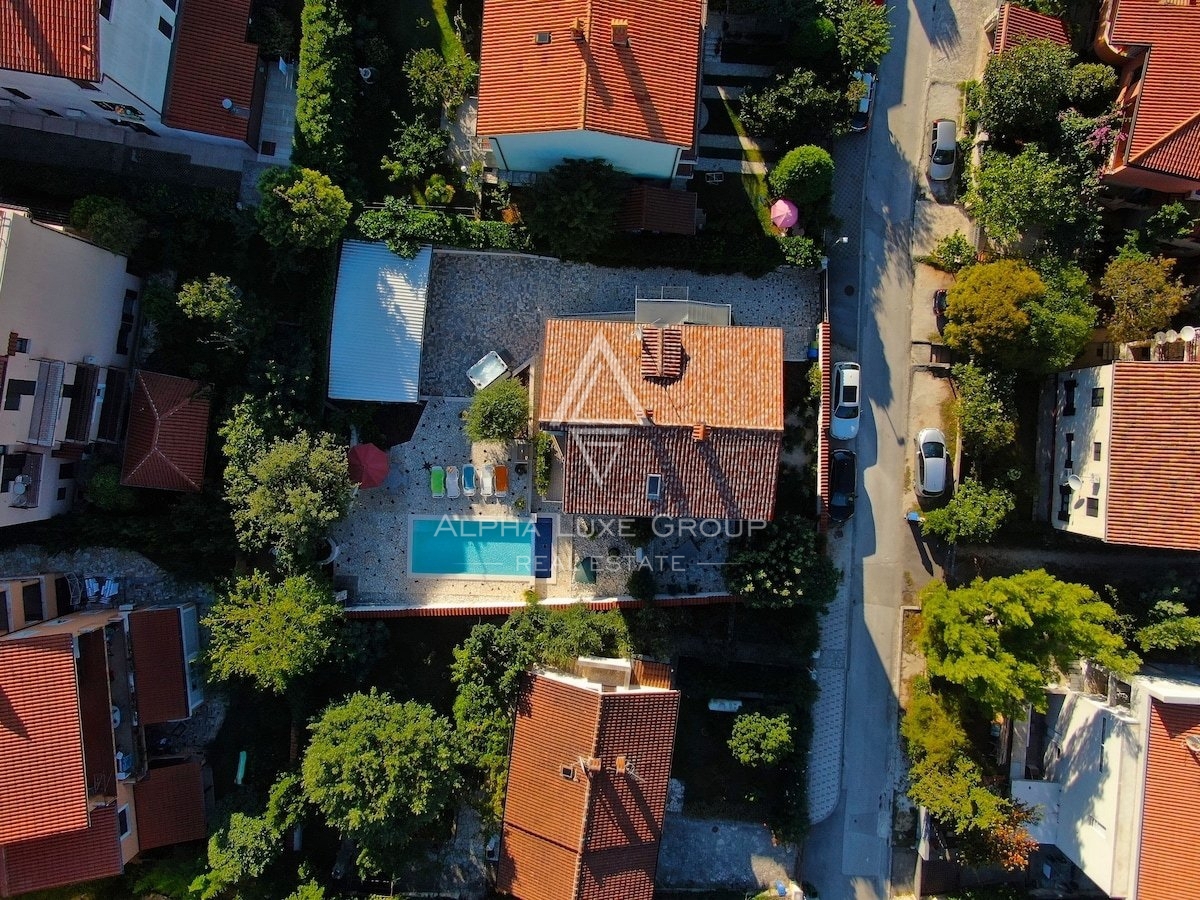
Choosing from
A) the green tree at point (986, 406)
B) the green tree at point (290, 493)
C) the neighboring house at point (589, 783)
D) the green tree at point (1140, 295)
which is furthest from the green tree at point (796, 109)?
the neighboring house at point (589, 783)

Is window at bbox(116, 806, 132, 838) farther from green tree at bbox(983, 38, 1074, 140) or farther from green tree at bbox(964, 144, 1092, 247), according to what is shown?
green tree at bbox(983, 38, 1074, 140)

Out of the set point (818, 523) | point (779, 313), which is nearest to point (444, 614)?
point (818, 523)

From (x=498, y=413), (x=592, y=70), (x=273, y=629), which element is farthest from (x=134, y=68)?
(x=273, y=629)

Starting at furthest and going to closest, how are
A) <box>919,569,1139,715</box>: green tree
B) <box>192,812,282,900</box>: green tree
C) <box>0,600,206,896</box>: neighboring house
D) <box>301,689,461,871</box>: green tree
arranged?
<box>192,812,282,900</box>: green tree, <box>919,569,1139,715</box>: green tree, <box>301,689,461,871</box>: green tree, <box>0,600,206,896</box>: neighboring house

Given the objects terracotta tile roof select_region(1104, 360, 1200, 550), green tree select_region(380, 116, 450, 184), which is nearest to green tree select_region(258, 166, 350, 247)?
green tree select_region(380, 116, 450, 184)

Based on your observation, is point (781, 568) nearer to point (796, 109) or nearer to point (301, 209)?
point (796, 109)

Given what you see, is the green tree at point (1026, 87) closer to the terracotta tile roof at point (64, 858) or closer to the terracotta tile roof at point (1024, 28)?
the terracotta tile roof at point (1024, 28)
